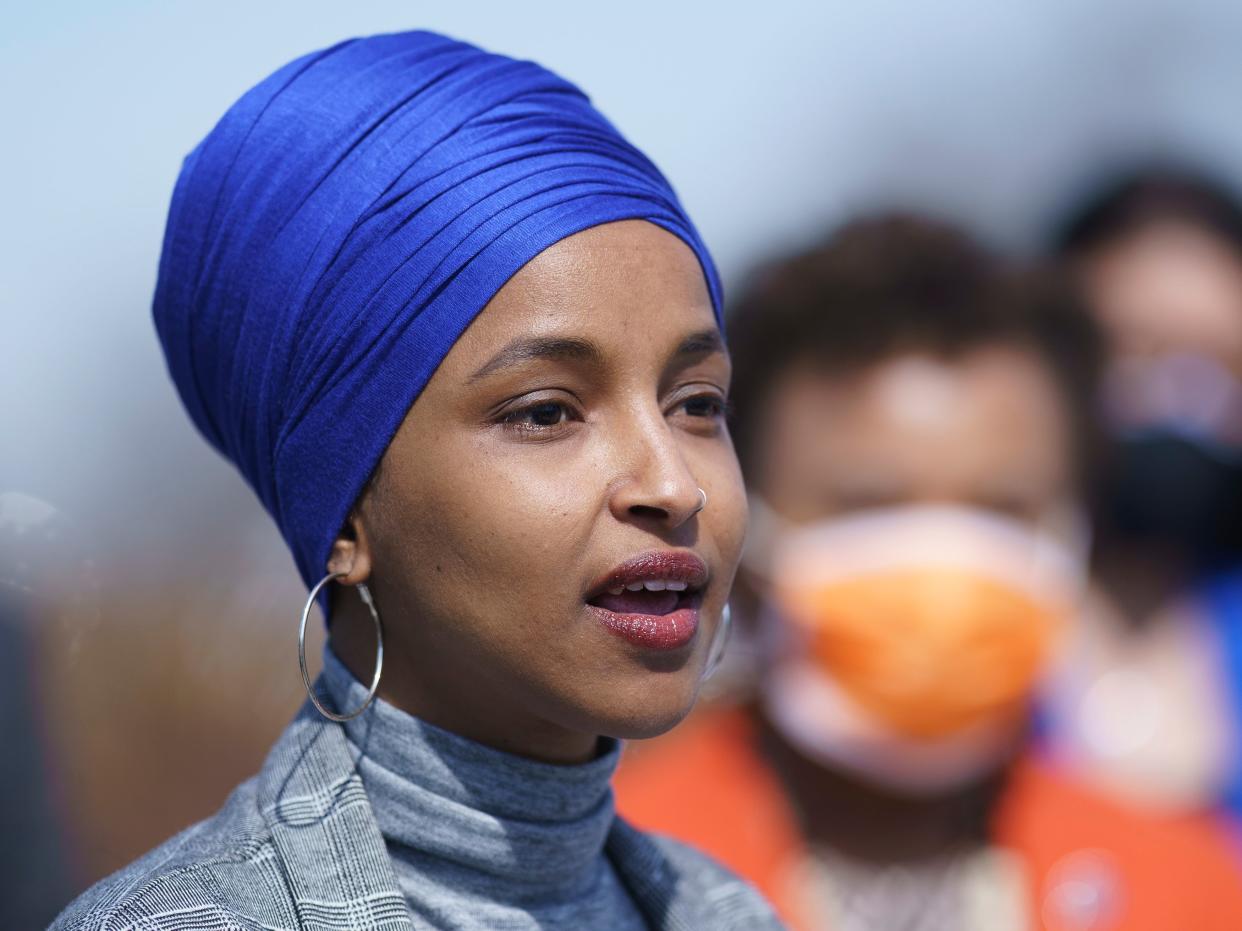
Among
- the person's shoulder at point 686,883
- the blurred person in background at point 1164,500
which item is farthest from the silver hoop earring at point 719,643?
the blurred person in background at point 1164,500

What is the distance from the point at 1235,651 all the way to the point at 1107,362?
1.40 m

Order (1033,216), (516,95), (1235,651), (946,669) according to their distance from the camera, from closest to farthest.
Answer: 1. (516,95)
2. (946,669)
3. (1235,651)
4. (1033,216)

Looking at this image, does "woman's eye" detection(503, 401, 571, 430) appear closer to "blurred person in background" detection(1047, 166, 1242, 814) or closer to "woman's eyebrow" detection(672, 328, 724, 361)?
"woman's eyebrow" detection(672, 328, 724, 361)

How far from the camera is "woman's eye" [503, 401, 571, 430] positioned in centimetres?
199

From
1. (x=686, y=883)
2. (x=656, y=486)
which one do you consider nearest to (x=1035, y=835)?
(x=686, y=883)

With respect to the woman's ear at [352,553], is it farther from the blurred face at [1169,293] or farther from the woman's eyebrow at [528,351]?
the blurred face at [1169,293]

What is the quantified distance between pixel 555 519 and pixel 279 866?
0.58 meters

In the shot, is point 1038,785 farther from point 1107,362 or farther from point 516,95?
point 516,95

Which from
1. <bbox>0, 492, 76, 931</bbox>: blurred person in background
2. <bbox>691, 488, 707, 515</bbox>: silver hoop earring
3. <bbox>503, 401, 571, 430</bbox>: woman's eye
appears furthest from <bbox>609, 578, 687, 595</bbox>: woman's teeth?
<bbox>0, 492, 76, 931</bbox>: blurred person in background

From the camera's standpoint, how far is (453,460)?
1978 mm

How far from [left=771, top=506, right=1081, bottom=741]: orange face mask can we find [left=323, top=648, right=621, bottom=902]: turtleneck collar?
219 cm

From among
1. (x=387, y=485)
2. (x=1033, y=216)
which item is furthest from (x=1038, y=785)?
(x=1033, y=216)

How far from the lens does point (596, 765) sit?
2160 millimetres

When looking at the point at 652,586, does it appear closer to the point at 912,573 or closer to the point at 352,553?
the point at 352,553
